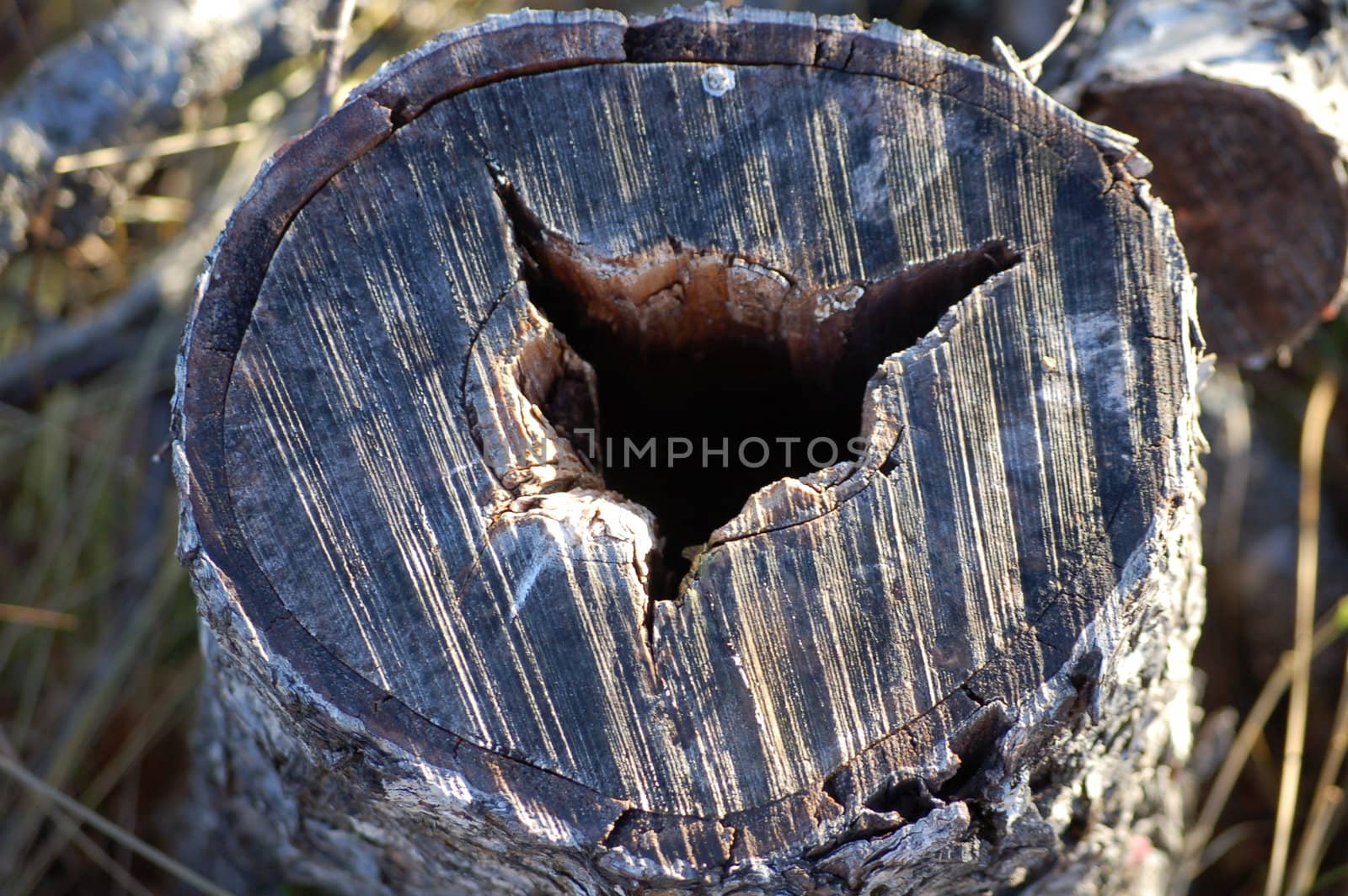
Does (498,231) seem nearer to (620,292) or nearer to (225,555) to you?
(620,292)

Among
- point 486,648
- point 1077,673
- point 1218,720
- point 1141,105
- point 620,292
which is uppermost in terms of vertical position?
point 1141,105

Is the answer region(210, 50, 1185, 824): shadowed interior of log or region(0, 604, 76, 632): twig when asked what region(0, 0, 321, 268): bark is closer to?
region(0, 604, 76, 632): twig

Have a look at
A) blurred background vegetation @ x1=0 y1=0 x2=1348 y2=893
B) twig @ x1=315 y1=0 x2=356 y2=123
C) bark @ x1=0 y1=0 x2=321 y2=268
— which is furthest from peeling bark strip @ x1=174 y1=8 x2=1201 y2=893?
bark @ x1=0 y1=0 x2=321 y2=268

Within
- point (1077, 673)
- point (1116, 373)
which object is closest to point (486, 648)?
point (1077, 673)

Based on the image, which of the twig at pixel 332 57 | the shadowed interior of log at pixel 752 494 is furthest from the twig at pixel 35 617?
the shadowed interior of log at pixel 752 494

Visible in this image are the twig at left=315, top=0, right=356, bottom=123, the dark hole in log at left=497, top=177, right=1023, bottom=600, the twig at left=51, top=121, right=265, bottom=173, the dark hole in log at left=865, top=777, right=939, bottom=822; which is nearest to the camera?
the dark hole in log at left=865, top=777, right=939, bottom=822

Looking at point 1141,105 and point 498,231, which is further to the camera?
point 1141,105
